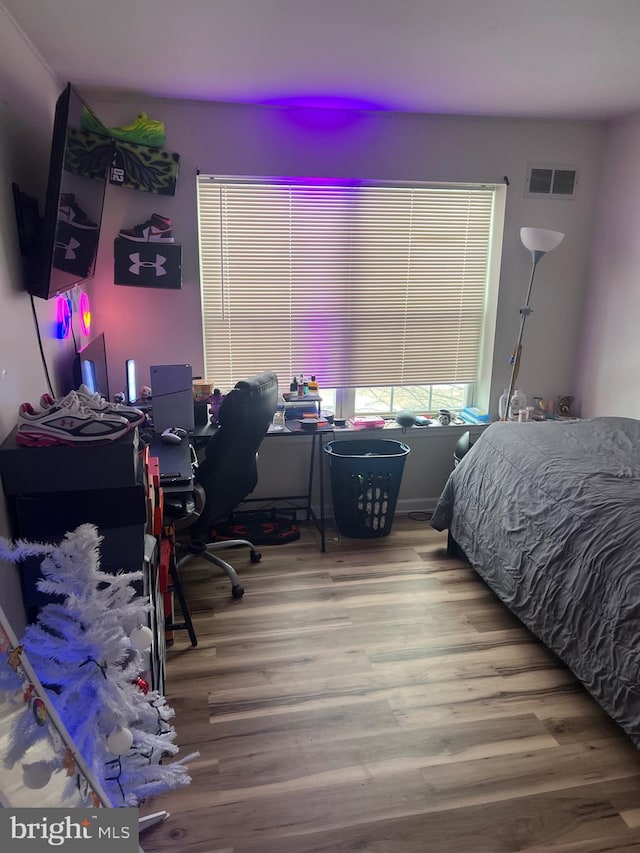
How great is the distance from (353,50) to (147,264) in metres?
1.50

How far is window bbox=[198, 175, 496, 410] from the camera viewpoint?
3.38 m

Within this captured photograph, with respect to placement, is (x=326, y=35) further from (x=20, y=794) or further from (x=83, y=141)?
(x=20, y=794)

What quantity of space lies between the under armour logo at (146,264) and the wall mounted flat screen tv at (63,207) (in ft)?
2.66

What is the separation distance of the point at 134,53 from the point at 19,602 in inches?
85.1

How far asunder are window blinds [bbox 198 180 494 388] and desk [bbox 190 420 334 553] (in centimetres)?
45

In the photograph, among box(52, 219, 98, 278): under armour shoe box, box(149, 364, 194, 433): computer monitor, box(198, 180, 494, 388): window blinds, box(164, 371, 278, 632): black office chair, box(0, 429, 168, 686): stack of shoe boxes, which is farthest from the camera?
box(198, 180, 494, 388): window blinds

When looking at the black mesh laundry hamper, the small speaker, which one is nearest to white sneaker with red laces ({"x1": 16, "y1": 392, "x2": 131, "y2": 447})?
the small speaker

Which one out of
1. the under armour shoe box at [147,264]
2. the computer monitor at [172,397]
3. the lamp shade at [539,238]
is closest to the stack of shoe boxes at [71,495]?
the computer monitor at [172,397]

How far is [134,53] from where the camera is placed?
2.38m

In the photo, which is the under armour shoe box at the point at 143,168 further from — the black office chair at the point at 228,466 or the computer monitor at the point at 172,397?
the black office chair at the point at 228,466

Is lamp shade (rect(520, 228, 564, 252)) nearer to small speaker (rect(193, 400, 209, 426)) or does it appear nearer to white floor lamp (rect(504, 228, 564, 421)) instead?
white floor lamp (rect(504, 228, 564, 421))

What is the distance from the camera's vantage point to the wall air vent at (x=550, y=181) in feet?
11.5

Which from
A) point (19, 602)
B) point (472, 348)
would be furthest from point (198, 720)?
point (472, 348)

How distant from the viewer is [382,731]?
203cm
